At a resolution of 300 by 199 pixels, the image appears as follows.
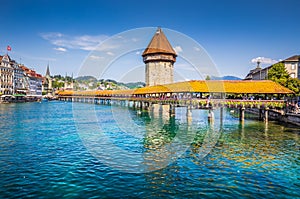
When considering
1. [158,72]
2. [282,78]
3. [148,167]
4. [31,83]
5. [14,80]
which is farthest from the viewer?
[31,83]

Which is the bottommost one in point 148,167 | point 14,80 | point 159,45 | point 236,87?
point 148,167

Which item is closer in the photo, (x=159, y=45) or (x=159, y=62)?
(x=159, y=62)

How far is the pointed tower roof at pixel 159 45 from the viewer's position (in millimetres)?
58931

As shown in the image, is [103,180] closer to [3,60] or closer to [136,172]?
[136,172]

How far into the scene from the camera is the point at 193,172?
11.0m

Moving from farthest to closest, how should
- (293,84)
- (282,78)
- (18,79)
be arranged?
(18,79)
(282,78)
(293,84)

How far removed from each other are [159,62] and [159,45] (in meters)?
Result: 4.39

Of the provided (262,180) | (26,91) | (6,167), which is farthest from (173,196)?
(26,91)

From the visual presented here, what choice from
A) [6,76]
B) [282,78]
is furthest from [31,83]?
[282,78]

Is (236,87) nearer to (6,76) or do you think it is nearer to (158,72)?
(158,72)

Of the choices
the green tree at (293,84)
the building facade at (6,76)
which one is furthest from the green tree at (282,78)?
the building facade at (6,76)

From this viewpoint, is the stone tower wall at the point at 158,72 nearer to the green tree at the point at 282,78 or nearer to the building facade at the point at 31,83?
the green tree at the point at 282,78

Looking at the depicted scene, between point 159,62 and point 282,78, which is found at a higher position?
point 159,62

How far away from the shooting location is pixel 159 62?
58.6 meters
